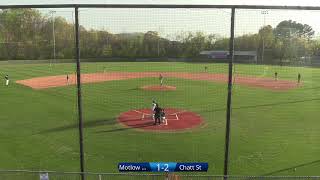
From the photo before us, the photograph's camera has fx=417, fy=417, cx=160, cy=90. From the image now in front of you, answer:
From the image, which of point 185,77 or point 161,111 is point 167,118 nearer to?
point 161,111

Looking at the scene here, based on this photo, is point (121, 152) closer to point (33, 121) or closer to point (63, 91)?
point (33, 121)

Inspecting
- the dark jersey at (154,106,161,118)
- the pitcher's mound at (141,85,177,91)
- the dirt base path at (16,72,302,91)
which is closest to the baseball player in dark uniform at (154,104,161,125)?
the dark jersey at (154,106,161,118)

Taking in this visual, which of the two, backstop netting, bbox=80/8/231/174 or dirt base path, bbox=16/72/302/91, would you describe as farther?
dirt base path, bbox=16/72/302/91

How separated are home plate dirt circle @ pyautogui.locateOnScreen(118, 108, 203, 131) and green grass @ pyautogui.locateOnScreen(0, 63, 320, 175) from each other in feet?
2.51

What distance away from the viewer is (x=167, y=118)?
26.9 meters

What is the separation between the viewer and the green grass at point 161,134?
1852cm

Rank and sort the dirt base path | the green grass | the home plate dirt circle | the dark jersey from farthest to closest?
the dirt base path
the dark jersey
the home plate dirt circle
the green grass

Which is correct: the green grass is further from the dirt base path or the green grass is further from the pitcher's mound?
the dirt base path

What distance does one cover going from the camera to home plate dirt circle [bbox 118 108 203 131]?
24.3m

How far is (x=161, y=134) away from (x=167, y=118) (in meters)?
4.07

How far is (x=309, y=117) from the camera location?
1162 inches
